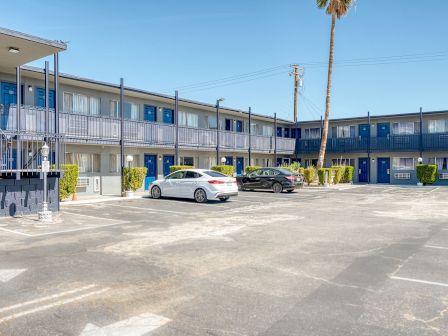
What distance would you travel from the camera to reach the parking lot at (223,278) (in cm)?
437

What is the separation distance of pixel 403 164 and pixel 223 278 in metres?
34.8

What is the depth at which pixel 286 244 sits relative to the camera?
869cm

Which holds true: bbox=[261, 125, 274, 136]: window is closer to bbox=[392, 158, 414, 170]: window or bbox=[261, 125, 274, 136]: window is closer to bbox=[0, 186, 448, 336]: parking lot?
bbox=[392, 158, 414, 170]: window

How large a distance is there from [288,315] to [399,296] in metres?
1.75

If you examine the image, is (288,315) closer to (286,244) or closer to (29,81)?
(286,244)

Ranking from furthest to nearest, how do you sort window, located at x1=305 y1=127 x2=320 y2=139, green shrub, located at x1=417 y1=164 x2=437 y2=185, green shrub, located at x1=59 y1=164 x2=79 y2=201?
window, located at x1=305 y1=127 x2=320 y2=139 < green shrub, located at x1=417 y1=164 x2=437 y2=185 < green shrub, located at x1=59 y1=164 x2=79 y2=201

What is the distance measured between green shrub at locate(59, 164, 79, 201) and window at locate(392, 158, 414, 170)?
29.7 m

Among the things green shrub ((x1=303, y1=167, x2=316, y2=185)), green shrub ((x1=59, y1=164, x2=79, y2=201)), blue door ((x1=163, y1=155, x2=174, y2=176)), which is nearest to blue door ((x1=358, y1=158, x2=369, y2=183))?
green shrub ((x1=303, y1=167, x2=316, y2=185))

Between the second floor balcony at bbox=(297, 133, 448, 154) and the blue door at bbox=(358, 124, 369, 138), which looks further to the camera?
the blue door at bbox=(358, 124, 369, 138)

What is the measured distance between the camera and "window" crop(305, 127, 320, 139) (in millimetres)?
41441

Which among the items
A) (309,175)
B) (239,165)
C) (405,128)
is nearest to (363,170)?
(405,128)

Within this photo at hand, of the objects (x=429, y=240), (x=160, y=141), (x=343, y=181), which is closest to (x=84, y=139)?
(x=160, y=141)

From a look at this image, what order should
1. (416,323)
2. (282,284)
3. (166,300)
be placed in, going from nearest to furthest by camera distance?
(416,323), (166,300), (282,284)

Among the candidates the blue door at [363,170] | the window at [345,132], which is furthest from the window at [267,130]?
the blue door at [363,170]
